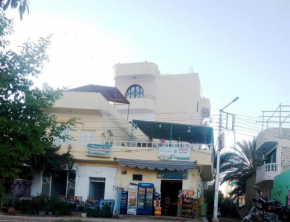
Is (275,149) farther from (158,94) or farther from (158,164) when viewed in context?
(158,94)

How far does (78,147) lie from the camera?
2492 cm

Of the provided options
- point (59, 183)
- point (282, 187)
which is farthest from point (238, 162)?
point (59, 183)

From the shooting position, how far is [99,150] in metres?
24.4

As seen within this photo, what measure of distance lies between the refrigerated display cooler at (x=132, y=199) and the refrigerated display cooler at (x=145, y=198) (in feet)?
0.76

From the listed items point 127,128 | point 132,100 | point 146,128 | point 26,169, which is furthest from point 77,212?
point 132,100

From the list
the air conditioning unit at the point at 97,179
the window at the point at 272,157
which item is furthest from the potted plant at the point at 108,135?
the window at the point at 272,157

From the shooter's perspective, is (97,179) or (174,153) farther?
(97,179)

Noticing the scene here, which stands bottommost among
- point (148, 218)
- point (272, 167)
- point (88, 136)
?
point (148, 218)

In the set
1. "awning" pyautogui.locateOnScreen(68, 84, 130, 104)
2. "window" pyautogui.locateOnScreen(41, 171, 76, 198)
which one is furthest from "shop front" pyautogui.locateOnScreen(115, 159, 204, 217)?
"awning" pyautogui.locateOnScreen(68, 84, 130, 104)

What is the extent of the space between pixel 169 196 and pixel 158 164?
4.16 m

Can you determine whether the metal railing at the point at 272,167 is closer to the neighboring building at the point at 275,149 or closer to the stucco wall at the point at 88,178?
the neighboring building at the point at 275,149

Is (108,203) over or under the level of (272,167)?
under

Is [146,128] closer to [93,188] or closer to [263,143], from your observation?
[93,188]

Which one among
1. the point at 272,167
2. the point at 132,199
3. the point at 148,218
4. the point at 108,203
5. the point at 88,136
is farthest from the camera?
the point at 88,136
